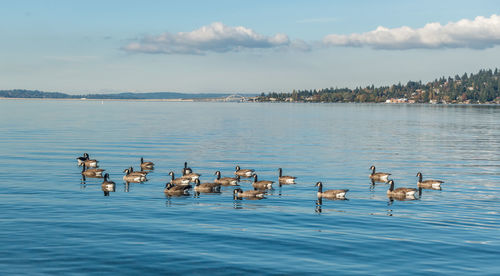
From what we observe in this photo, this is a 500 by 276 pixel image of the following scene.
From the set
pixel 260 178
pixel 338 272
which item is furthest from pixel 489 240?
pixel 260 178

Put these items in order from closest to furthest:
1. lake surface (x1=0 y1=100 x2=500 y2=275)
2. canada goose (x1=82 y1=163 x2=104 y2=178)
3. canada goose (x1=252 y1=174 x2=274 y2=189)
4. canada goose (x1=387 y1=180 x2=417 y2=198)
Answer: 1. lake surface (x1=0 y1=100 x2=500 y2=275)
2. canada goose (x1=387 y1=180 x2=417 y2=198)
3. canada goose (x1=252 y1=174 x2=274 y2=189)
4. canada goose (x1=82 y1=163 x2=104 y2=178)

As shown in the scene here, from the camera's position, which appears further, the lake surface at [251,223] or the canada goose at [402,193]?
the canada goose at [402,193]

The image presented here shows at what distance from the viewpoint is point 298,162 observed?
187ft

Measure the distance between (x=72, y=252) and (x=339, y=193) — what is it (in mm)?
19907

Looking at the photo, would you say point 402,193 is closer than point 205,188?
Yes

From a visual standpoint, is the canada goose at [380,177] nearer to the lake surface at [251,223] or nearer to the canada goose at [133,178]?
the lake surface at [251,223]

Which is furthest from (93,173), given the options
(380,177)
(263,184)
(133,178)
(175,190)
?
(380,177)

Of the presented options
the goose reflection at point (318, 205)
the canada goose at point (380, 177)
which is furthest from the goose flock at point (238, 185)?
the goose reflection at point (318, 205)

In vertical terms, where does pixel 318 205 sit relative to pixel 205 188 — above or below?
below

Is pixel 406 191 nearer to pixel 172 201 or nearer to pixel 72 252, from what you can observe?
pixel 172 201

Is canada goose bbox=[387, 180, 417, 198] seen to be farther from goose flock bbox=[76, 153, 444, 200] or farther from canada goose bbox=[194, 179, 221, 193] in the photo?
canada goose bbox=[194, 179, 221, 193]

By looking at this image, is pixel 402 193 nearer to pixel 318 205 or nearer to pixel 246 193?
pixel 318 205

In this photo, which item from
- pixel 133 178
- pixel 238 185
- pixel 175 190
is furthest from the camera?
pixel 133 178

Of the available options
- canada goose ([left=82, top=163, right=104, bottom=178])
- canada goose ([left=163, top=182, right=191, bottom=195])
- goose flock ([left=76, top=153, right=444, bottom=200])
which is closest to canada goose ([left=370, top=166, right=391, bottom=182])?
goose flock ([left=76, top=153, right=444, bottom=200])
